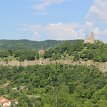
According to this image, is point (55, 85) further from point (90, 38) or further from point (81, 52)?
point (90, 38)

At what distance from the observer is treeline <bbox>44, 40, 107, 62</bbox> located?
A: 81312 mm

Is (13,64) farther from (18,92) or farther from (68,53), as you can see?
(18,92)

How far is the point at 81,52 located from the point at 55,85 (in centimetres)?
1410

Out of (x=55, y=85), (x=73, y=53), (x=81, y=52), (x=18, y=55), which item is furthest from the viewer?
(x=18, y=55)

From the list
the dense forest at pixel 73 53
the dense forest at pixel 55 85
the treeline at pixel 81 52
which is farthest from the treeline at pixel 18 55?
the dense forest at pixel 55 85

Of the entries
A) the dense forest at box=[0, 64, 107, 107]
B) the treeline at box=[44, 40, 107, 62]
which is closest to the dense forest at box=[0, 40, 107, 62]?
the treeline at box=[44, 40, 107, 62]

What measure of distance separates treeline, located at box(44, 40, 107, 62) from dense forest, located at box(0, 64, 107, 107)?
4599mm

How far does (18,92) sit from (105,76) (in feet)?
45.8

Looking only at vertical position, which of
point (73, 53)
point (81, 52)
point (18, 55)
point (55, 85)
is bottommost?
point (55, 85)

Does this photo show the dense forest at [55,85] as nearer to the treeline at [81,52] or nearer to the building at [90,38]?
the treeline at [81,52]

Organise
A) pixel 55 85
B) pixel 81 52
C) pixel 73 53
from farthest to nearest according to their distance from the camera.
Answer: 1. pixel 73 53
2. pixel 81 52
3. pixel 55 85

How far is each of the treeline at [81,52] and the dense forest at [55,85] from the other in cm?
460

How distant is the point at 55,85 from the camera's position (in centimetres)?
7344

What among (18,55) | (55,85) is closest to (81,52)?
(55,85)
